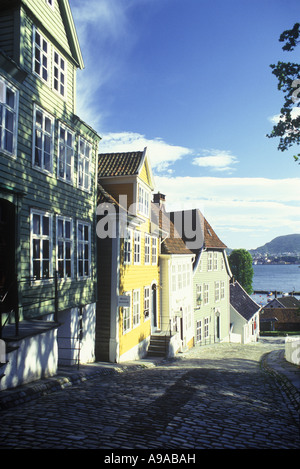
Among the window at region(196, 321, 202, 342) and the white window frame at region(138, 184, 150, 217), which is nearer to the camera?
the white window frame at region(138, 184, 150, 217)

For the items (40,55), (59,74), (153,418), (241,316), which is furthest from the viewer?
(241,316)

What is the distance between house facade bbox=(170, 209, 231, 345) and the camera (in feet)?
107

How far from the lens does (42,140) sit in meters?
12.2

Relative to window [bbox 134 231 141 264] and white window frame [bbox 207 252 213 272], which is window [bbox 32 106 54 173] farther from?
white window frame [bbox 207 252 213 272]

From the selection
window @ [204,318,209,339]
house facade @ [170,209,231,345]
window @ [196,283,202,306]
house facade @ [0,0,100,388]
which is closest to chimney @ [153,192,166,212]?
house facade @ [170,209,231,345]

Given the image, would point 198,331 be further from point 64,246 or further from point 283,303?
point 283,303

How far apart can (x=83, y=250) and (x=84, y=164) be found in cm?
349

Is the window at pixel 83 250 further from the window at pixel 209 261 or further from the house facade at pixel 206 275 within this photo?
the window at pixel 209 261

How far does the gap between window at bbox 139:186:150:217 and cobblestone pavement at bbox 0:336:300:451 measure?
10.9 meters

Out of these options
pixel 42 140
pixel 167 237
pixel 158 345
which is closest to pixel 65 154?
pixel 42 140

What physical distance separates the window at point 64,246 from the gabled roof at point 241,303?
112 feet

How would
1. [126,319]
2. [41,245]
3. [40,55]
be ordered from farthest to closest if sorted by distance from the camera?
[126,319]
[40,55]
[41,245]

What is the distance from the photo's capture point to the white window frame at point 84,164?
49.6 feet
